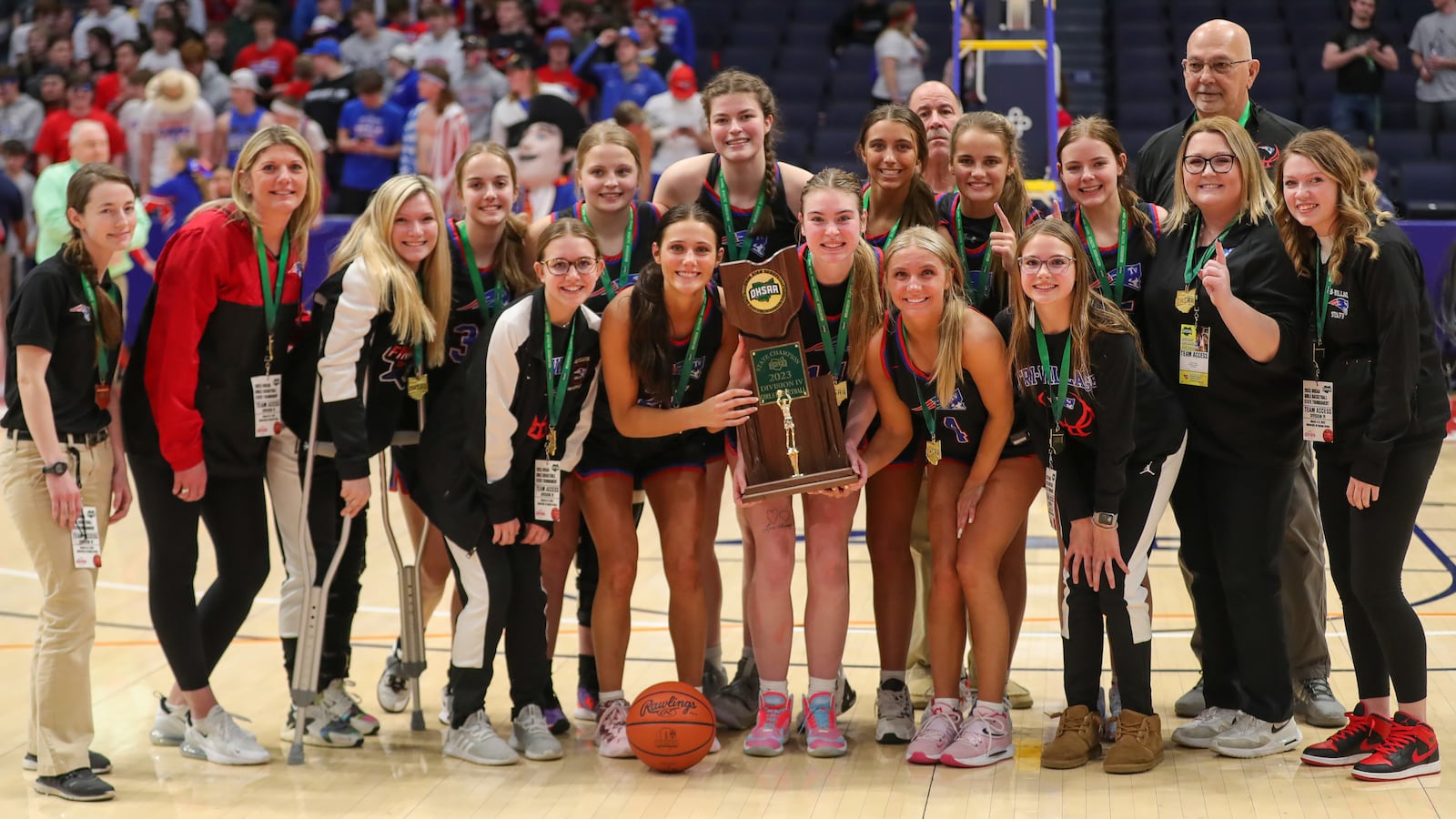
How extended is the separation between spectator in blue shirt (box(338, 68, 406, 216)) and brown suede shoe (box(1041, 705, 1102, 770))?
7.96 metres

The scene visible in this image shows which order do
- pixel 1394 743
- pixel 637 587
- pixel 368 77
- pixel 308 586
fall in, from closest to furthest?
pixel 1394 743
pixel 308 586
pixel 637 587
pixel 368 77

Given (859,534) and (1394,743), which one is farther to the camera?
(859,534)

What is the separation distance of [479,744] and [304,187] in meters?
1.69

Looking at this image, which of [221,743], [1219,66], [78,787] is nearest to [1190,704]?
[1219,66]

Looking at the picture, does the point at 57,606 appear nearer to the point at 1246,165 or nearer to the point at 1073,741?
the point at 1073,741

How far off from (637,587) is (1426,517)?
3.99 m

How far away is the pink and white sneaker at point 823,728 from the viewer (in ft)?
14.0

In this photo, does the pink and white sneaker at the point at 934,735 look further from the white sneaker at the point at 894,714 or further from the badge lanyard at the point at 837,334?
the badge lanyard at the point at 837,334

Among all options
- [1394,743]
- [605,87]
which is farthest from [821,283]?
[605,87]

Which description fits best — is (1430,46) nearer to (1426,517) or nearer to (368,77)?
(1426,517)

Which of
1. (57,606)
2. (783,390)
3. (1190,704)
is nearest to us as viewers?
(57,606)

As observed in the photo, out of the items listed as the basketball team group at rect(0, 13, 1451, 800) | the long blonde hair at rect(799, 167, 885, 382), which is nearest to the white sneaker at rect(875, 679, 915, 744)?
the basketball team group at rect(0, 13, 1451, 800)

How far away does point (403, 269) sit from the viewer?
14.0 ft

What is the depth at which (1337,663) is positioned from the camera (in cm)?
511
